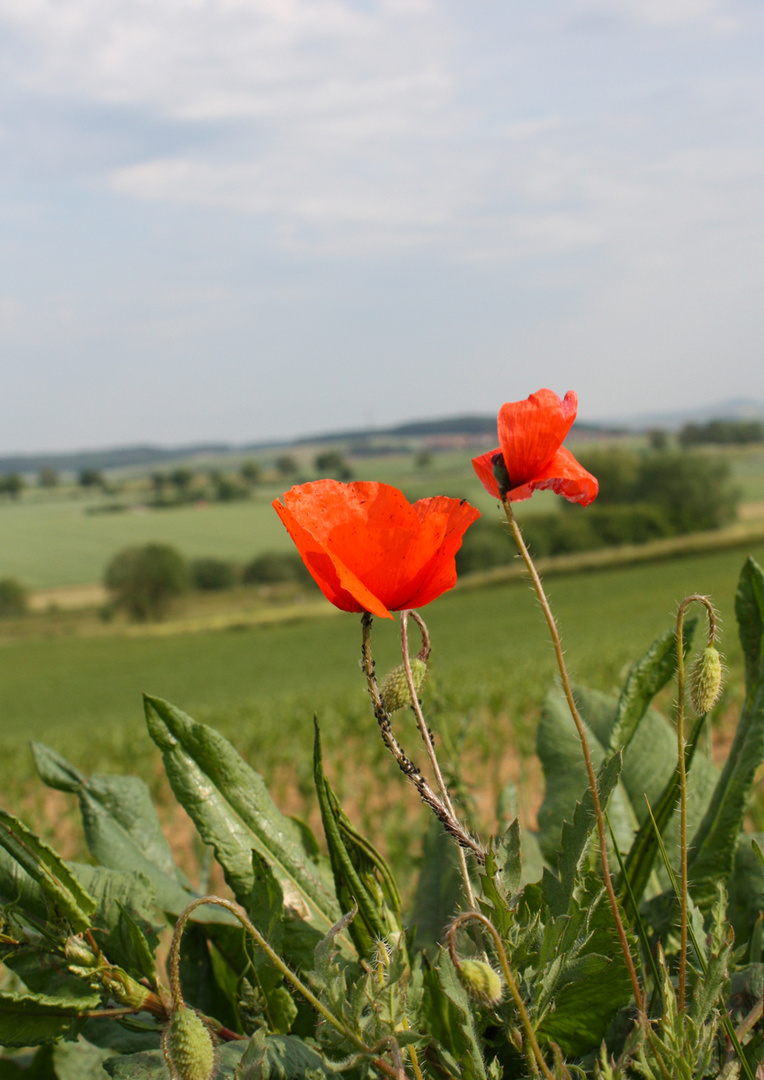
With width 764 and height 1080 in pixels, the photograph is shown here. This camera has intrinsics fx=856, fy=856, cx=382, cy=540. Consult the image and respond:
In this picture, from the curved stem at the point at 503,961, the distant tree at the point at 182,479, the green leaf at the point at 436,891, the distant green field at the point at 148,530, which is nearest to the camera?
the curved stem at the point at 503,961

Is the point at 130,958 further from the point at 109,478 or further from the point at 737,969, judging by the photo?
the point at 109,478

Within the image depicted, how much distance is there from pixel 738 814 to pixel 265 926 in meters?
0.55

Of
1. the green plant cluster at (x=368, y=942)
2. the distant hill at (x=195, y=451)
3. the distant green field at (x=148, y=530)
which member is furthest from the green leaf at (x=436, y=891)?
the distant hill at (x=195, y=451)

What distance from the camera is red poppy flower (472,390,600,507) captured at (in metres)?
0.71

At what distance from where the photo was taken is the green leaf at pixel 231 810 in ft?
3.12

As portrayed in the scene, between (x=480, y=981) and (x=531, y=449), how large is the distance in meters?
0.40

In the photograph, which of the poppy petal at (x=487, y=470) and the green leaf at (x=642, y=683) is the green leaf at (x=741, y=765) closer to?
the green leaf at (x=642, y=683)

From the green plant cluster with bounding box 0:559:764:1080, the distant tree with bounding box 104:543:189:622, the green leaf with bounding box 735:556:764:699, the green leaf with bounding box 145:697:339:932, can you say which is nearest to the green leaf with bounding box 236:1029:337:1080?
the green plant cluster with bounding box 0:559:764:1080

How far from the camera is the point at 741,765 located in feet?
3.26

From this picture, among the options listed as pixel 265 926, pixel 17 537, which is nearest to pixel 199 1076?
pixel 265 926

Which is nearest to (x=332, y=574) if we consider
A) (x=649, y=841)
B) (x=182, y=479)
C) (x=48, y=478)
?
(x=649, y=841)

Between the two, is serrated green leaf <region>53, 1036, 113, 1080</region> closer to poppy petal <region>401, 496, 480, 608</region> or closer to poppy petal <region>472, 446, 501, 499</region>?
poppy petal <region>401, 496, 480, 608</region>

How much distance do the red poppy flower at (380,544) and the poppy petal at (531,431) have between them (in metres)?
0.07

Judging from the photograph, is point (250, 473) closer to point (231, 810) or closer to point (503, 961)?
point (231, 810)
